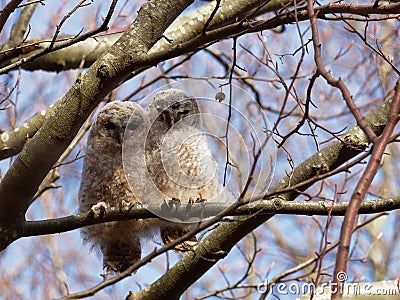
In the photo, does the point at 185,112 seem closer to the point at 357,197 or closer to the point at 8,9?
the point at 8,9

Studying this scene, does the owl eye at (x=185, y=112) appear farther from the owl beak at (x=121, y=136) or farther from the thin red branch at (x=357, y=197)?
the thin red branch at (x=357, y=197)

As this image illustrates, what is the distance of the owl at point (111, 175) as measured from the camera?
3820 mm

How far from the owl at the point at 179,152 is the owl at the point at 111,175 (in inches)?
4.5

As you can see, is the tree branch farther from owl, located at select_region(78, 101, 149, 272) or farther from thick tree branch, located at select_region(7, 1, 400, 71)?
owl, located at select_region(78, 101, 149, 272)

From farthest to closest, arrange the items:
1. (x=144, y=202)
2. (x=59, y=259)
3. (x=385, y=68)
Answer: (x=59, y=259) < (x=385, y=68) < (x=144, y=202)

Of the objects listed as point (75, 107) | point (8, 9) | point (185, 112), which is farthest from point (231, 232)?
point (8, 9)


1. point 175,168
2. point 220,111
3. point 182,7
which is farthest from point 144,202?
point 182,7

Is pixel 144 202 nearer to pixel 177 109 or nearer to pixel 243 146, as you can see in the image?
pixel 177 109

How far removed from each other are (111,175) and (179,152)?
19.5 inches

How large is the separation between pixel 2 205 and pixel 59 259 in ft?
16.2

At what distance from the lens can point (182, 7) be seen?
3.05 meters

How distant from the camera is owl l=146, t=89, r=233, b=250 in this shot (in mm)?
3527

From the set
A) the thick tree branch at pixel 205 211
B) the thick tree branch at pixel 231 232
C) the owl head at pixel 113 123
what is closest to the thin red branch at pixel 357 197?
the thick tree branch at pixel 205 211

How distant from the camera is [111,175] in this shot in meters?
3.85
